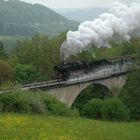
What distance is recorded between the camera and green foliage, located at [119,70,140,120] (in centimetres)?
4514

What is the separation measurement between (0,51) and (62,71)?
36.3 m

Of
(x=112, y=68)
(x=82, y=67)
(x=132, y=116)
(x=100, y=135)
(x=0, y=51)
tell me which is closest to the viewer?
(x=100, y=135)

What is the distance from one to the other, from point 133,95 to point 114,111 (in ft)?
20.7

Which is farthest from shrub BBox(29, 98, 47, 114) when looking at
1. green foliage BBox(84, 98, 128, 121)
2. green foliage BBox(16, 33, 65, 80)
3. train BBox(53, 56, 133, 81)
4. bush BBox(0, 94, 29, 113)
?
green foliage BBox(16, 33, 65, 80)

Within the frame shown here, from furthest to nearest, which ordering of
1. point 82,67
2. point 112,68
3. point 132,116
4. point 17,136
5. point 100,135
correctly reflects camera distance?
point 112,68, point 82,67, point 132,116, point 100,135, point 17,136

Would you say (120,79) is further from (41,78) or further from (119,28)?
(119,28)

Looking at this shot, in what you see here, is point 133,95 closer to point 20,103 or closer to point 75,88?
point 75,88

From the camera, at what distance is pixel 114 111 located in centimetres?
4091

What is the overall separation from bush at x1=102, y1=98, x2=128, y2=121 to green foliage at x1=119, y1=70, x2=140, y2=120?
3227 millimetres

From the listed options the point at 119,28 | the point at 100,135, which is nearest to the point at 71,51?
the point at 119,28

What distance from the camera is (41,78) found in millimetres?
63062

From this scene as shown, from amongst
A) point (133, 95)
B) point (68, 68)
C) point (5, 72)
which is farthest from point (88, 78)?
point (5, 72)

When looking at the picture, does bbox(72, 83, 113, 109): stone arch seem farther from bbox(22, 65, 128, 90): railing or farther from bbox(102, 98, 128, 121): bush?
bbox(102, 98, 128, 121): bush

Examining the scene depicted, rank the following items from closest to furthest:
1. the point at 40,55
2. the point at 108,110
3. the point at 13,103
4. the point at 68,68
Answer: the point at 13,103 → the point at 108,110 → the point at 68,68 → the point at 40,55
